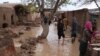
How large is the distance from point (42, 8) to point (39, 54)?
25.5 feet

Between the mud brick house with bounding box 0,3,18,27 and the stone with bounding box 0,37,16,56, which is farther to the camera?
the mud brick house with bounding box 0,3,18,27

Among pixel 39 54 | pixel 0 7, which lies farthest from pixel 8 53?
A: pixel 0 7

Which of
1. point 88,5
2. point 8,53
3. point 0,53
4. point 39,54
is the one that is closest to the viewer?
point 0,53

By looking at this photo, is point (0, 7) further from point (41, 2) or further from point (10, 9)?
point (41, 2)

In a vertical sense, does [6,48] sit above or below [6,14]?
above

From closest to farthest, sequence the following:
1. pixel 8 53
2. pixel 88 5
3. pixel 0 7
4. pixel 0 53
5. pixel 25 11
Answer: pixel 0 53 < pixel 8 53 < pixel 88 5 < pixel 0 7 < pixel 25 11

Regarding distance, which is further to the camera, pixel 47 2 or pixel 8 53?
pixel 47 2

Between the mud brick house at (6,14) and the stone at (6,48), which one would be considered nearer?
the stone at (6,48)

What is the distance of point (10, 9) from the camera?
115 feet

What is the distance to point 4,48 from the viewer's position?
868 cm

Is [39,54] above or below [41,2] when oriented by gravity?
below

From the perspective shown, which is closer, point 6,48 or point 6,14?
point 6,48

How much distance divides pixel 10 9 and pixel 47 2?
12.1 m

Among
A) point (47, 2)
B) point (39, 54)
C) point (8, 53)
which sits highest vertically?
point (47, 2)
